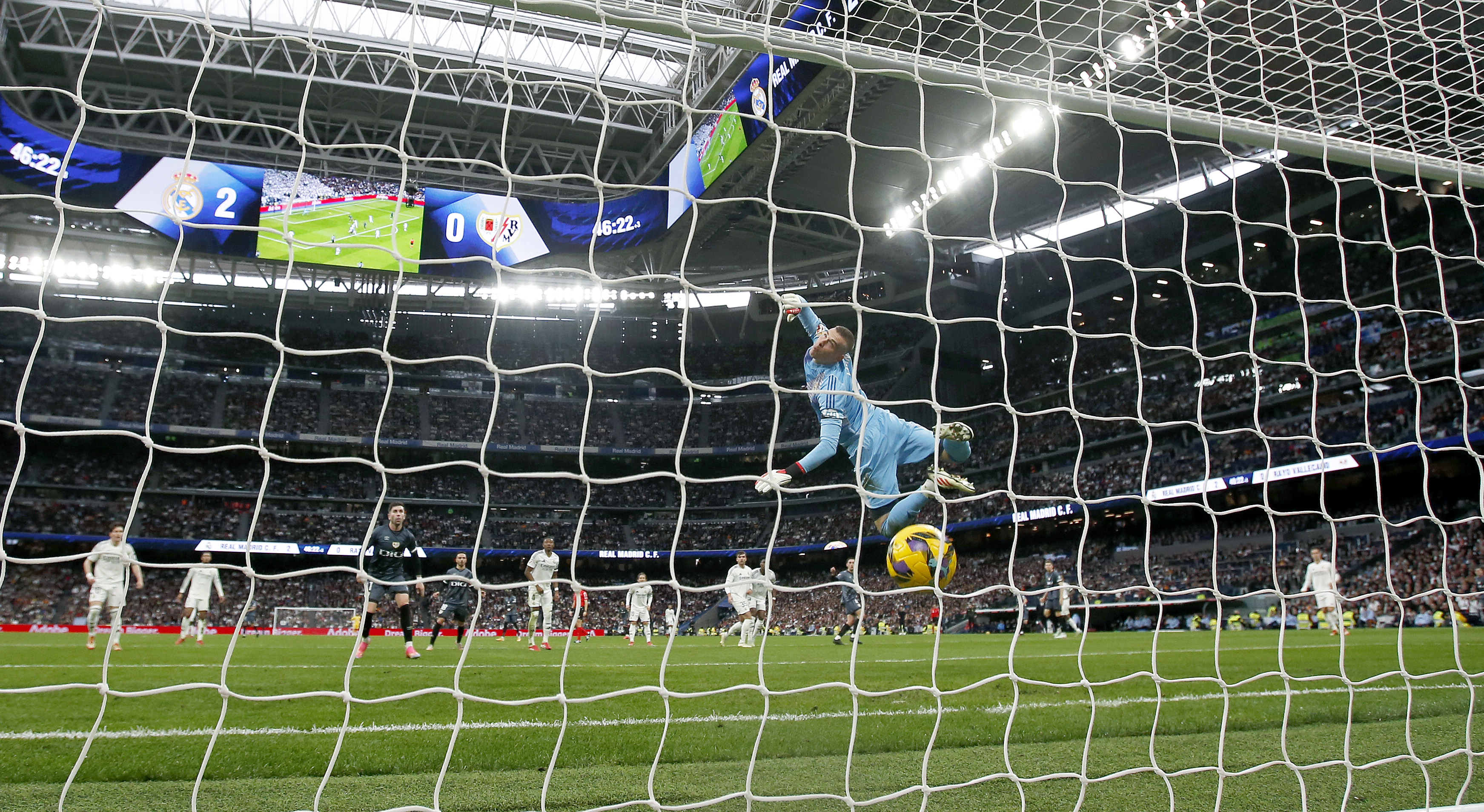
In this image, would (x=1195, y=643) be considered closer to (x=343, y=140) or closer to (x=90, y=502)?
(x=343, y=140)

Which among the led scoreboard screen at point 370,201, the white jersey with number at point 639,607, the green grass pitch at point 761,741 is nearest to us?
the green grass pitch at point 761,741

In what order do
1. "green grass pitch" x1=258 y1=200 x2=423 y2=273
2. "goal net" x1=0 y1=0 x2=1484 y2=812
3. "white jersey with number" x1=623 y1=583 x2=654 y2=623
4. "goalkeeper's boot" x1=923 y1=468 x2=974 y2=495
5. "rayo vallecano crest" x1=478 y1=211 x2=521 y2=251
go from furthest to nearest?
"rayo vallecano crest" x1=478 y1=211 x2=521 y2=251, "green grass pitch" x1=258 y1=200 x2=423 y2=273, "white jersey with number" x1=623 y1=583 x2=654 y2=623, "goalkeeper's boot" x1=923 y1=468 x2=974 y2=495, "goal net" x1=0 y1=0 x2=1484 y2=812

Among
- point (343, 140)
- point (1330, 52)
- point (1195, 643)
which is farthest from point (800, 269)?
point (1330, 52)

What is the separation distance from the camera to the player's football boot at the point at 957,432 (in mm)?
4555

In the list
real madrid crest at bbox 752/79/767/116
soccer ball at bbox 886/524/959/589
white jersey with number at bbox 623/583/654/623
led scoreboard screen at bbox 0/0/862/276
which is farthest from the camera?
white jersey with number at bbox 623/583/654/623

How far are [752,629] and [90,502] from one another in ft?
77.9

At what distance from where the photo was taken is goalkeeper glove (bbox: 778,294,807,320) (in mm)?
3576

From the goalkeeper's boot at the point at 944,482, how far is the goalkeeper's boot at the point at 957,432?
0.19 meters

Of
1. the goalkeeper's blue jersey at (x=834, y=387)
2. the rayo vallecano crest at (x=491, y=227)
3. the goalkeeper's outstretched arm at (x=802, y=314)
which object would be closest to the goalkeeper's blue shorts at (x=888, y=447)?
the goalkeeper's blue jersey at (x=834, y=387)

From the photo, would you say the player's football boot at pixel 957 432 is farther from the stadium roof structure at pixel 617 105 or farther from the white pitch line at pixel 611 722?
the stadium roof structure at pixel 617 105

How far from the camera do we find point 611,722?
13.2 feet

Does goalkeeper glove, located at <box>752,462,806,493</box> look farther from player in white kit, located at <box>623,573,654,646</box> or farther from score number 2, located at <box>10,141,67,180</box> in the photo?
score number 2, located at <box>10,141,67,180</box>

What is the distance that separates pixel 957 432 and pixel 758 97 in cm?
870

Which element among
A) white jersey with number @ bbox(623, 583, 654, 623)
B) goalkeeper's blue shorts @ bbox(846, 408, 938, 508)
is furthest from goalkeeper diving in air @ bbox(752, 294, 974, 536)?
white jersey with number @ bbox(623, 583, 654, 623)
